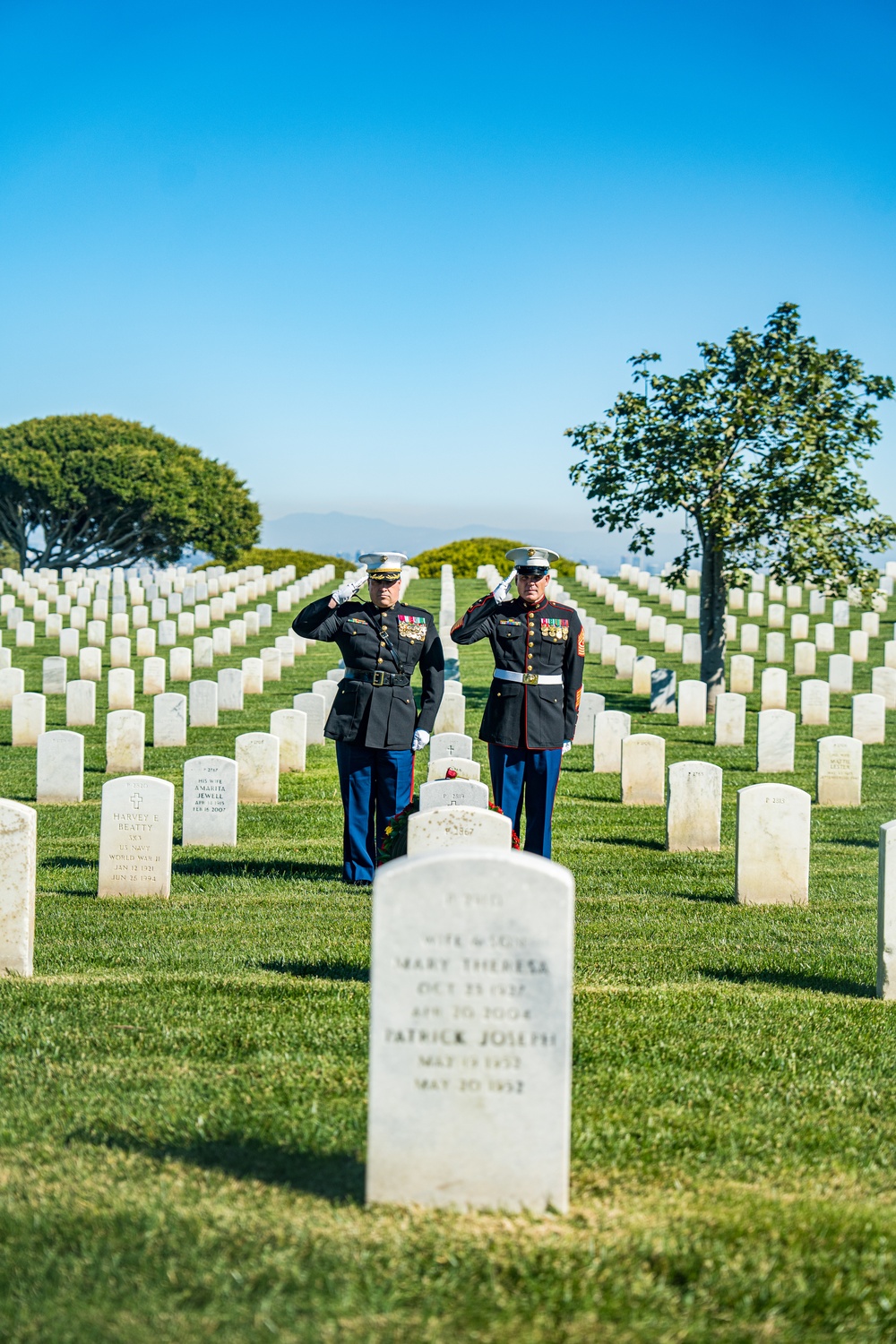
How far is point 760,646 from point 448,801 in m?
20.5

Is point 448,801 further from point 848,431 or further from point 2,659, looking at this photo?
point 2,659

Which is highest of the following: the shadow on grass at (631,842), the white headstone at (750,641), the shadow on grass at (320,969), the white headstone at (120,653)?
the white headstone at (750,641)

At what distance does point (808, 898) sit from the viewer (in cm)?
884

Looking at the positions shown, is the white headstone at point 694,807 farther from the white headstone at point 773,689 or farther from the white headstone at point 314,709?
the white headstone at point 773,689

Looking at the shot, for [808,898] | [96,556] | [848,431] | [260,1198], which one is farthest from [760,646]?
[96,556]

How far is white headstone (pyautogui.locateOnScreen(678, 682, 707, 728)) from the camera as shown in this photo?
19.1m

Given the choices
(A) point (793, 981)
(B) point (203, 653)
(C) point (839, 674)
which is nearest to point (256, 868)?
(A) point (793, 981)

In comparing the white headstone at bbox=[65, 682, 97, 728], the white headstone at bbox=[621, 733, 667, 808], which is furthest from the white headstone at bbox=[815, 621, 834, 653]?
the white headstone at bbox=[65, 682, 97, 728]

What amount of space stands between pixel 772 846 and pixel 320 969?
366 cm

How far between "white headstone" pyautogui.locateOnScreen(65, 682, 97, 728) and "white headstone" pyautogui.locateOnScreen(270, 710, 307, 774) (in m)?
4.83

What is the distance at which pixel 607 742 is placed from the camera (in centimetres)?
1542

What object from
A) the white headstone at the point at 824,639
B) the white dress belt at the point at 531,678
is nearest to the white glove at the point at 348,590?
the white dress belt at the point at 531,678

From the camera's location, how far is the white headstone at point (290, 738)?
15102 mm

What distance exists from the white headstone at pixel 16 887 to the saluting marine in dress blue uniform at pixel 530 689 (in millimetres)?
3123
